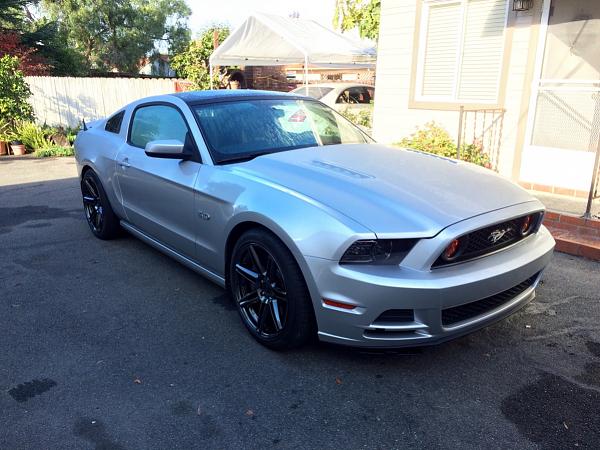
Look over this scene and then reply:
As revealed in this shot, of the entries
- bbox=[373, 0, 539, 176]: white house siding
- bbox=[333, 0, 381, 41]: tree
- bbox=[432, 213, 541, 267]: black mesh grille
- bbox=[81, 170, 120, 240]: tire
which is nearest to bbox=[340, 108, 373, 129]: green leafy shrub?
bbox=[373, 0, 539, 176]: white house siding

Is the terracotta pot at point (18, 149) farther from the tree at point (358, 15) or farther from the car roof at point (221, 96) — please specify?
the car roof at point (221, 96)

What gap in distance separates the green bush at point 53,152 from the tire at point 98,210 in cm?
774

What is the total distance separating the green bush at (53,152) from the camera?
1238 cm

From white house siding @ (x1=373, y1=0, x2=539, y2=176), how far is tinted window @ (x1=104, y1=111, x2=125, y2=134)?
→ 491 cm

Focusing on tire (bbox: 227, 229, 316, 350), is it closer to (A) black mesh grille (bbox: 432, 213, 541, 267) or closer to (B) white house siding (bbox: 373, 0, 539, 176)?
(A) black mesh grille (bbox: 432, 213, 541, 267)

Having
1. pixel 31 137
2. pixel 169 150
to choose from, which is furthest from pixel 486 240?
pixel 31 137

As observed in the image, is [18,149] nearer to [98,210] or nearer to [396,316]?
[98,210]

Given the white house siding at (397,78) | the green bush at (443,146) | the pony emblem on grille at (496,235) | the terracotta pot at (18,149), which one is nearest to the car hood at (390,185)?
the pony emblem on grille at (496,235)

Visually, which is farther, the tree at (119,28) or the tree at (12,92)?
the tree at (119,28)

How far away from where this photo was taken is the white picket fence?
563 inches

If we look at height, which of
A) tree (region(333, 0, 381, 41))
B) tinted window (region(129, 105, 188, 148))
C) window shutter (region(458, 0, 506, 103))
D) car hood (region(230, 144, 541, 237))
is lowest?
car hood (region(230, 144, 541, 237))

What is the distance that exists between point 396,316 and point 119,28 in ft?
111

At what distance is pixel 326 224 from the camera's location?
2.68 m

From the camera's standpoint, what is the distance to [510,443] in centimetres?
236
